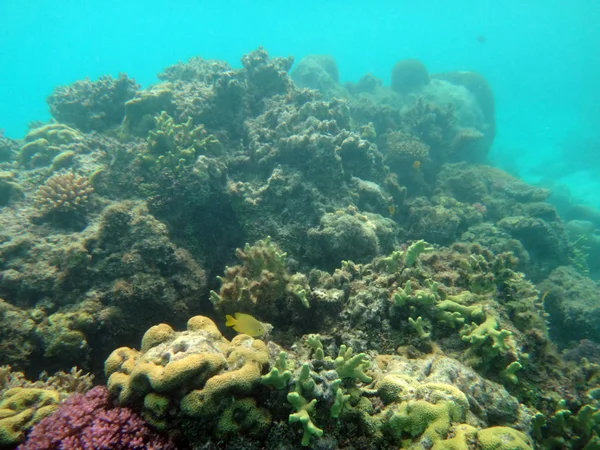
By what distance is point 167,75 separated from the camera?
14078 mm

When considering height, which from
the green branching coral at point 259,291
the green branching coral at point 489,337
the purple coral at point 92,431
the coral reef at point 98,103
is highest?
the coral reef at point 98,103

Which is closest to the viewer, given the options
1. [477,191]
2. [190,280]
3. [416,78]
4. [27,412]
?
[27,412]

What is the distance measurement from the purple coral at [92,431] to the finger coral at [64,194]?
519 centimetres

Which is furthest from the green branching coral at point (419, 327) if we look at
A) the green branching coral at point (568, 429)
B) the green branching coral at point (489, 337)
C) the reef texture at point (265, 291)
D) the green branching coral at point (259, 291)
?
the green branching coral at point (259, 291)

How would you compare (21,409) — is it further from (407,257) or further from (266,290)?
(407,257)

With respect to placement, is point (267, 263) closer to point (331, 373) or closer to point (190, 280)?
point (190, 280)

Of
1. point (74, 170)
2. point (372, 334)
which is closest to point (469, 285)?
point (372, 334)

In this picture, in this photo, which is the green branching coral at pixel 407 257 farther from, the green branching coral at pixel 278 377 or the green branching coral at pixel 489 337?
the green branching coral at pixel 278 377

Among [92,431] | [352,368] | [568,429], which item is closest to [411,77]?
[568,429]

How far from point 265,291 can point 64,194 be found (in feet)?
18.0

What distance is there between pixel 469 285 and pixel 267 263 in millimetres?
3503

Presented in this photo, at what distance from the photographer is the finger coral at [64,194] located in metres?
6.51

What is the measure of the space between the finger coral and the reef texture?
0.17 ft

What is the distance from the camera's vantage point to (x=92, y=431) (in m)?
2.51
